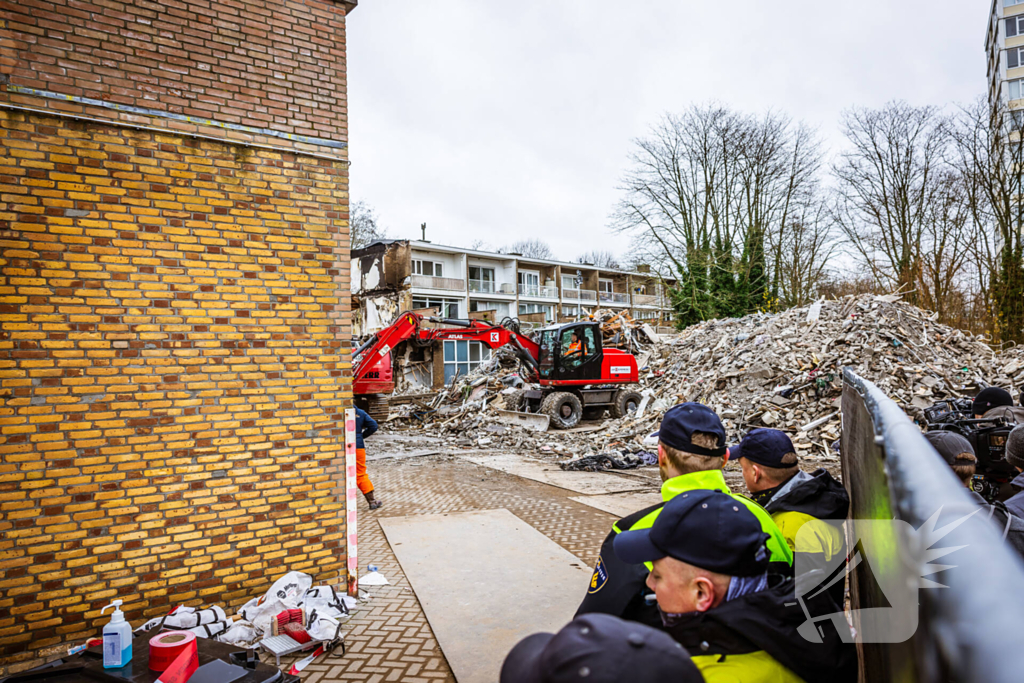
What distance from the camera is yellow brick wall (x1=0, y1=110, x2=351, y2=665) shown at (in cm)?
438

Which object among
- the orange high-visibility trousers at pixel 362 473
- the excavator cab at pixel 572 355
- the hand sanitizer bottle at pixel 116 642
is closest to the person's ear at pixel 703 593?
the hand sanitizer bottle at pixel 116 642

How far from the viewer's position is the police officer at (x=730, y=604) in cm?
167

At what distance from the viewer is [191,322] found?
4.93m

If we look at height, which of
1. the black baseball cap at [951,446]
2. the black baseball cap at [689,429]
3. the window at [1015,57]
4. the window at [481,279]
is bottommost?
the black baseball cap at [951,446]

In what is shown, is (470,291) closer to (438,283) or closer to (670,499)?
(438,283)

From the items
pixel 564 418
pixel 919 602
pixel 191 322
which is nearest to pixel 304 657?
pixel 191 322

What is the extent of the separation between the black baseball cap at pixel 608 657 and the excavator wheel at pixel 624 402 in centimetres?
1686

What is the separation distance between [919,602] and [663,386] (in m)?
18.1

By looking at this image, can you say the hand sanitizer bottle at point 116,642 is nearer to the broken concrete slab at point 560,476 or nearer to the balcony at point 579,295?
the broken concrete slab at point 560,476

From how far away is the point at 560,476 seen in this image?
11195 millimetres

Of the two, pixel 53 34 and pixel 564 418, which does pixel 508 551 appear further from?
pixel 564 418

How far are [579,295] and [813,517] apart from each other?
48023mm

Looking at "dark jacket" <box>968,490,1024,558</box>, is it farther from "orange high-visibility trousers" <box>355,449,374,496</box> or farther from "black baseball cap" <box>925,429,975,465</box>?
"orange high-visibility trousers" <box>355,449,374,496</box>

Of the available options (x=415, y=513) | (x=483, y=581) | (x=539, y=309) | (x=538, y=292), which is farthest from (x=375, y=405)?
(x=539, y=309)
